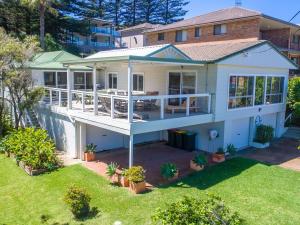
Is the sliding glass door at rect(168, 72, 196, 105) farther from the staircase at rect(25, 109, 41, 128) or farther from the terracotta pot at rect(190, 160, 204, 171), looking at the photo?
the staircase at rect(25, 109, 41, 128)

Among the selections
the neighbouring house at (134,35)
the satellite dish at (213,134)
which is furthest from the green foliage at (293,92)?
the neighbouring house at (134,35)

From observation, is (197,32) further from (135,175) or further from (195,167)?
(135,175)

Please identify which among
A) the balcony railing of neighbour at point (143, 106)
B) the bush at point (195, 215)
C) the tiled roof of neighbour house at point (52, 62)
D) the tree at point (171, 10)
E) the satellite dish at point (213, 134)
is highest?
the tree at point (171, 10)

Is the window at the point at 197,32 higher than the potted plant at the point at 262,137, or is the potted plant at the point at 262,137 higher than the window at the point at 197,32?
the window at the point at 197,32

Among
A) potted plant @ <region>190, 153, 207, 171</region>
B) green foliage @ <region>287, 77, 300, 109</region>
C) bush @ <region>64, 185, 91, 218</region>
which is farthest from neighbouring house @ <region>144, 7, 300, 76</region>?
bush @ <region>64, 185, 91, 218</region>

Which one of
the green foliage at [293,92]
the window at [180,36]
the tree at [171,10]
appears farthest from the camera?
the tree at [171,10]

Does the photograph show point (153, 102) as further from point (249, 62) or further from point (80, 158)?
point (249, 62)

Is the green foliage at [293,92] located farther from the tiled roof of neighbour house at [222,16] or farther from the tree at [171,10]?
the tree at [171,10]
